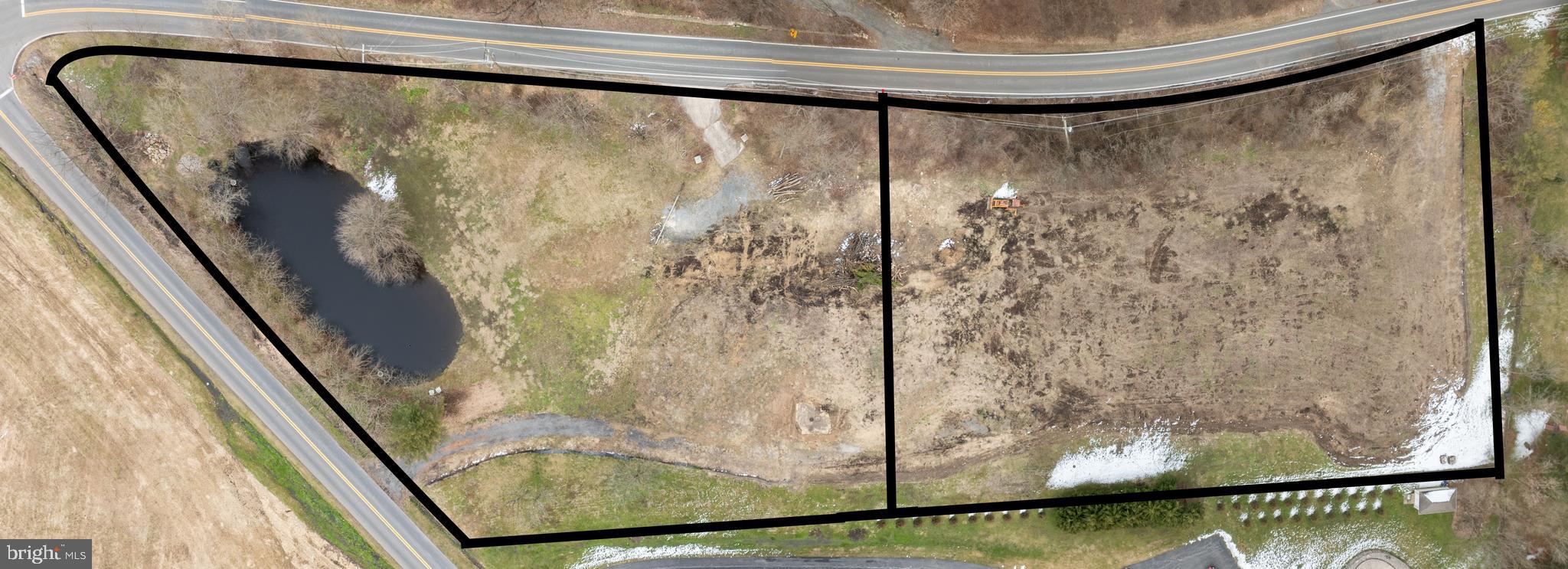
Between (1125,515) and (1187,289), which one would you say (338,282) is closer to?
(1125,515)

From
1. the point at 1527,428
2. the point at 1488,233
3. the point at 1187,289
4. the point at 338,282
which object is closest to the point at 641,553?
the point at 338,282

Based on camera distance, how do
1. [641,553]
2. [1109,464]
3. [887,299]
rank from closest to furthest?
[887,299] < [641,553] < [1109,464]

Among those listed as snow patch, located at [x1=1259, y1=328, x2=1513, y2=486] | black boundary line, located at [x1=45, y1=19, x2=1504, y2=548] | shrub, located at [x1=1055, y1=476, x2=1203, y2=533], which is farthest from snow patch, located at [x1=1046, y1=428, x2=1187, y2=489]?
snow patch, located at [x1=1259, y1=328, x2=1513, y2=486]

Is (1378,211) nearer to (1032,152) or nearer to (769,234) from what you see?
(1032,152)

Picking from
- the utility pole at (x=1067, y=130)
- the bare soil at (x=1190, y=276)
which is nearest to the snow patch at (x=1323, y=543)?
the bare soil at (x=1190, y=276)

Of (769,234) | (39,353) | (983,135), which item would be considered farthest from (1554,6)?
(39,353)

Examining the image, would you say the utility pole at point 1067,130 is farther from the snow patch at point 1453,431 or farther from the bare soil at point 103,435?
the bare soil at point 103,435

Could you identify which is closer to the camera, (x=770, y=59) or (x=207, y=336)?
(x=207, y=336)

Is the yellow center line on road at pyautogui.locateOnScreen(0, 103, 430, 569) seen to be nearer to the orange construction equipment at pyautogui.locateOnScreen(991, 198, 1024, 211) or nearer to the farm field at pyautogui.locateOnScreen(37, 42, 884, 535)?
the farm field at pyautogui.locateOnScreen(37, 42, 884, 535)
